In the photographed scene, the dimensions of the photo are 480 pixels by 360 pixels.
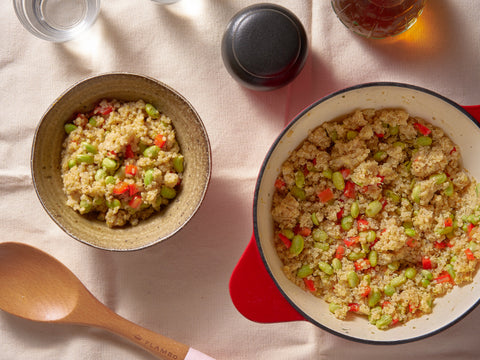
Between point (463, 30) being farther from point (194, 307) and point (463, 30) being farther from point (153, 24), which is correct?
point (194, 307)

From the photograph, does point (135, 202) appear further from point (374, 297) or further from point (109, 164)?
point (374, 297)

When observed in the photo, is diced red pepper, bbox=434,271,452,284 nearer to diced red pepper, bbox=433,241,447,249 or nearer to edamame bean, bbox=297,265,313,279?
diced red pepper, bbox=433,241,447,249

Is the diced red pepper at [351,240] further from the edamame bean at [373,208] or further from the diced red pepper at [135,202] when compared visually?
the diced red pepper at [135,202]

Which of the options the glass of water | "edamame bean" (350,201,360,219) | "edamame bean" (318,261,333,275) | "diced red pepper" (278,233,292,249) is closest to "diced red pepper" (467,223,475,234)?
"edamame bean" (350,201,360,219)

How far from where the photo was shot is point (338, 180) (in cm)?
157

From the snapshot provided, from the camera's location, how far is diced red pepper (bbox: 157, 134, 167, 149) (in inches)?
62.6

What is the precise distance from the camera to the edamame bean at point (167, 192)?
5.21 ft

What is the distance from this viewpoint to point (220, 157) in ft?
5.74

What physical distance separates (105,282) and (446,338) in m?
1.25

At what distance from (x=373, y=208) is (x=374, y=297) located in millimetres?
290

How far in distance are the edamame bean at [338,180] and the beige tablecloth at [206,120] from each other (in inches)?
11.5

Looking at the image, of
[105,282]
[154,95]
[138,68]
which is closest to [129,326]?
[105,282]

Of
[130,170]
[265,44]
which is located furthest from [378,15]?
[130,170]

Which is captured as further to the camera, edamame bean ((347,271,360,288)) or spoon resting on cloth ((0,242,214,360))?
spoon resting on cloth ((0,242,214,360))
